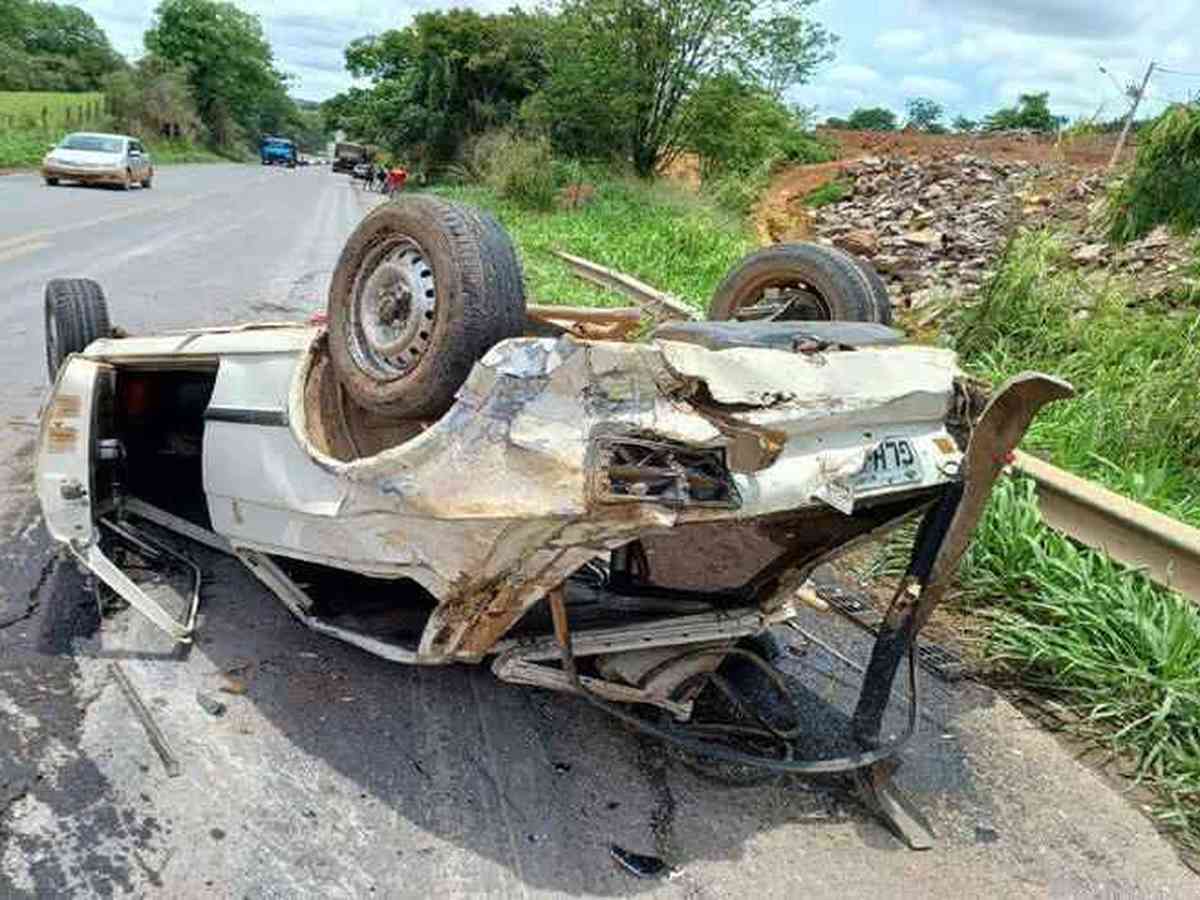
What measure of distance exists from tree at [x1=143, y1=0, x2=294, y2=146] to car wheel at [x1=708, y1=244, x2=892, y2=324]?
94910mm

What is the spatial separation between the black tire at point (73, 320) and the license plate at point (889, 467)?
350 cm

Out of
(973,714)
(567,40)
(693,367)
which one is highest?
(567,40)

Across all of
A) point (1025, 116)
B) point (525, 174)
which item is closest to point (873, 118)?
point (1025, 116)

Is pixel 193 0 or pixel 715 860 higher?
pixel 193 0

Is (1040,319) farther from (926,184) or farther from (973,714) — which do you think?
(926,184)

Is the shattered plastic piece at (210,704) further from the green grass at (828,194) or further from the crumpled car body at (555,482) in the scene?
the green grass at (828,194)

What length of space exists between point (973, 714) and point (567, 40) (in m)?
25.7

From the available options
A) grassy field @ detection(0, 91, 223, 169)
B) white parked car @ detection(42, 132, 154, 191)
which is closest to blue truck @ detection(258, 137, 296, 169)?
grassy field @ detection(0, 91, 223, 169)

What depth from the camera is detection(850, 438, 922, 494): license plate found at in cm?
277

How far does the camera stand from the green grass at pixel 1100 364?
5387 millimetres

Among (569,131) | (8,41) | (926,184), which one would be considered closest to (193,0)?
(8,41)

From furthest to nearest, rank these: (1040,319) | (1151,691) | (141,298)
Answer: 1. (141,298)
2. (1040,319)
3. (1151,691)

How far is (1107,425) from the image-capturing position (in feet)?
18.7

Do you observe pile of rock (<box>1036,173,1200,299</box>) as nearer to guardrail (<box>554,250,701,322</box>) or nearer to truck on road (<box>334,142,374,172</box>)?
guardrail (<box>554,250,701,322</box>)
